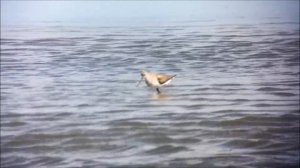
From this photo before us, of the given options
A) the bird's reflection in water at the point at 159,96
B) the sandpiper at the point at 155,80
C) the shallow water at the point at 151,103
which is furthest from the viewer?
the sandpiper at the point at 155,80

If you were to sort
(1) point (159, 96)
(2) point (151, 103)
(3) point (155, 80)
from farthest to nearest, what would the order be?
(3) point (155, 80) < (1) point (159, 96) < (2) point (151, 103)

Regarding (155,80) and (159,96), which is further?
(155,80)

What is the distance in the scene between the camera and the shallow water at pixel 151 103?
288 centimetres

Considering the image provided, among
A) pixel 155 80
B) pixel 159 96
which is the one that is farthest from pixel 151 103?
pixel 155 80

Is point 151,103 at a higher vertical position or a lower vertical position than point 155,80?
lower

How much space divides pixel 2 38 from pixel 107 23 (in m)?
2.11

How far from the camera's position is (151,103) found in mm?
3840

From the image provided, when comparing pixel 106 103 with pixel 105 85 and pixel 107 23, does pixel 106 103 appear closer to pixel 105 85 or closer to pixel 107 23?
pixel 105 85

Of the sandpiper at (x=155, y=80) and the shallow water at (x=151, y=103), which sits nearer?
the shallow water at (x=151, y=103)

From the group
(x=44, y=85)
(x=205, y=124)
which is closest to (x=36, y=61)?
(x=44, y=85)

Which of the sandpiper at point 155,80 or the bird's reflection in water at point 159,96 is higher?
the sandpiper at point 155,80

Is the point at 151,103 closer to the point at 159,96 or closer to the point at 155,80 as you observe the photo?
the point at 159,96

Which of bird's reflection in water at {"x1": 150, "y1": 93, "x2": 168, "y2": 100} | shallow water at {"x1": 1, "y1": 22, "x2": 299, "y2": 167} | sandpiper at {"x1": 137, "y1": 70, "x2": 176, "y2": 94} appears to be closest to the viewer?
shallow water at {"x1": 1, "y1": 22, "x2": 299, "y2": 167}

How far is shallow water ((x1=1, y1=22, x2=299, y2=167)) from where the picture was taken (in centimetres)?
288
